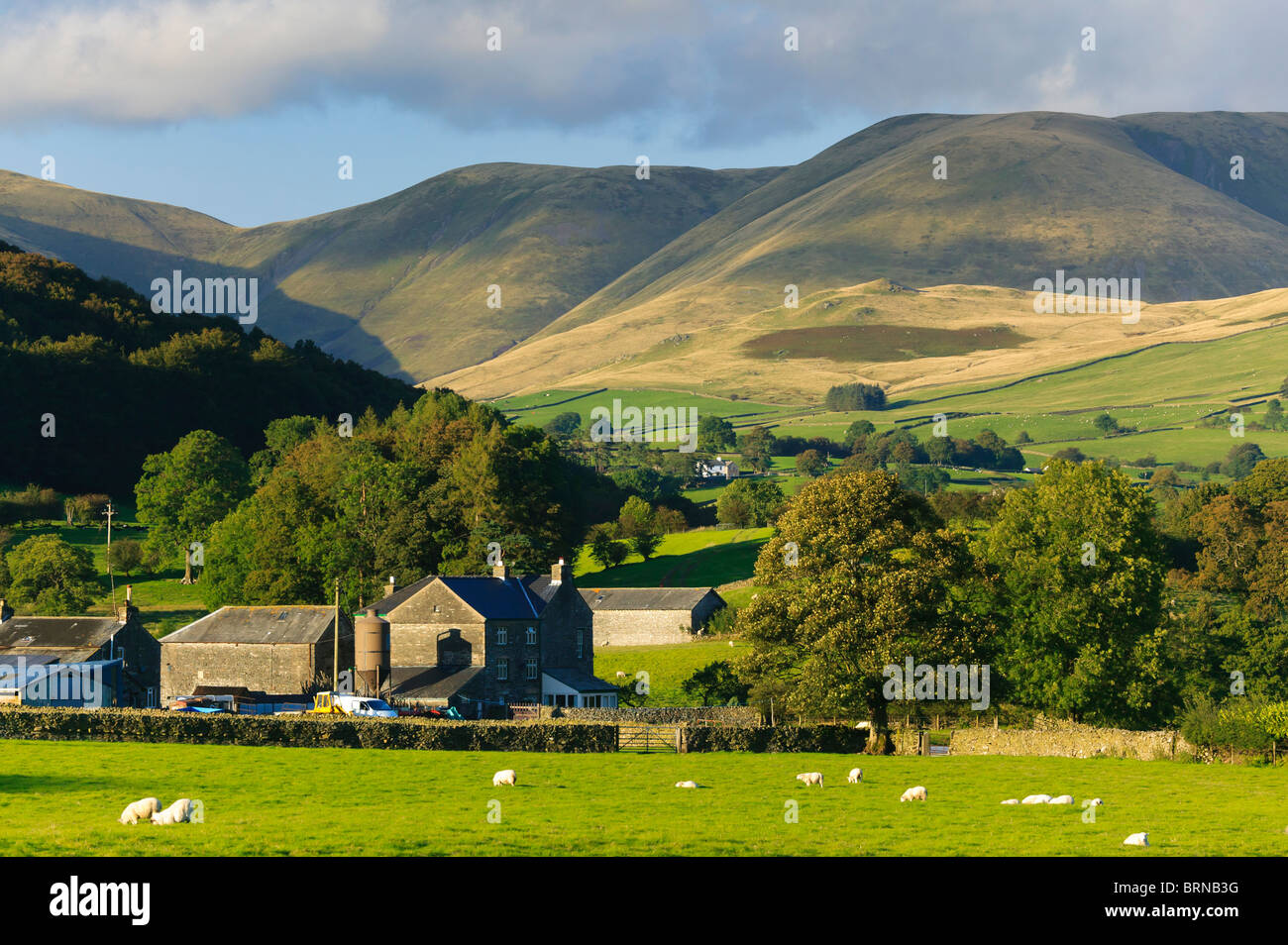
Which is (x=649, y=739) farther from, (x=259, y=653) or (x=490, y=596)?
(x=259, y=653)

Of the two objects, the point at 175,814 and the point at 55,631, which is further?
the point at 55,631

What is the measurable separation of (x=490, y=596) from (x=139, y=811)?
53.0m

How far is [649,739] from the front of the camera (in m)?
53.8

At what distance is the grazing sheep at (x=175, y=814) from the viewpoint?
87.2 feet

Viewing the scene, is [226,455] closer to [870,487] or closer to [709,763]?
[870,487]

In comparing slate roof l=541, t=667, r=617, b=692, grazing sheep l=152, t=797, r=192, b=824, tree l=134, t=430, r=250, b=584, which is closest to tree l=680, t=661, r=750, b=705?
slate roof l=541, t=667, r=617, b=692

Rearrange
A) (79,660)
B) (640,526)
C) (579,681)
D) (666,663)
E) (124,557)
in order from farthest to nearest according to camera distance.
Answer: (640,526) → (124,557) → (666,663) → (579,681) → (79,660)

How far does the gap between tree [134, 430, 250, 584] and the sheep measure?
90.5 meters

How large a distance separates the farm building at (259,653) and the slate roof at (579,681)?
39.0 ft

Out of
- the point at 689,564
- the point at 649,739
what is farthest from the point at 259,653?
the point at 689,564

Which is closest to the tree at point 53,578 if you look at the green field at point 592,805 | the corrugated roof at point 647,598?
the corrugated roof at point 647,598

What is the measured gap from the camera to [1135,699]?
60.2m
